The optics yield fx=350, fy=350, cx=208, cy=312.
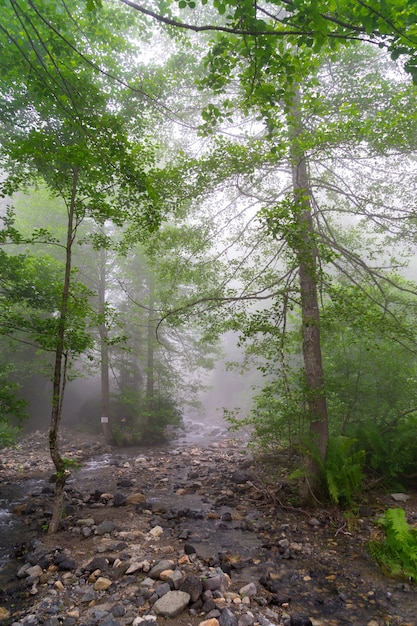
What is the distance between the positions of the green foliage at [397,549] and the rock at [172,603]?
286 cm

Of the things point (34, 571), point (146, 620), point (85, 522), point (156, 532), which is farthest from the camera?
point (85, 522)

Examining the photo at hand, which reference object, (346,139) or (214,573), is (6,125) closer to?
(346,139)

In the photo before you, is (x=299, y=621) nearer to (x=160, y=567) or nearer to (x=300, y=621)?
(x=300, y=621)

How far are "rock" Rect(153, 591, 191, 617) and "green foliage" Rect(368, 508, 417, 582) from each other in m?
2.86

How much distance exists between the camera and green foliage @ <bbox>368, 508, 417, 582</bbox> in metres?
4.74

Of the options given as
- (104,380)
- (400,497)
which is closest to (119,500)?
(400,497)

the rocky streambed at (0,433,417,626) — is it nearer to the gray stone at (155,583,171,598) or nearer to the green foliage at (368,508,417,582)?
the gray stone at (155,583,171,598)

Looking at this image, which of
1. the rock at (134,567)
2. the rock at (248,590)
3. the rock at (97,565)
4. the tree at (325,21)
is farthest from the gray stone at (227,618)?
the tree at (325,21)

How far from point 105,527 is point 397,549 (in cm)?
485

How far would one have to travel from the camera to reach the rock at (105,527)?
20.7ft

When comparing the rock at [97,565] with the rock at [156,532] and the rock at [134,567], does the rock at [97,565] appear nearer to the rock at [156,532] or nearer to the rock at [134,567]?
the rock at [134,567]

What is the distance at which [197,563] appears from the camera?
16.6 ft

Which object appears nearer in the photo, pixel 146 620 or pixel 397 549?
pixel 146 620

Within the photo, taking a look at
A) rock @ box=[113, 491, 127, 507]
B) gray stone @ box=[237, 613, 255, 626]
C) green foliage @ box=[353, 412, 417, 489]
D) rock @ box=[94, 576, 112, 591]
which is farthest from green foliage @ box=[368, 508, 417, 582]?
rock @ box=[113, 491, 127, 507]
